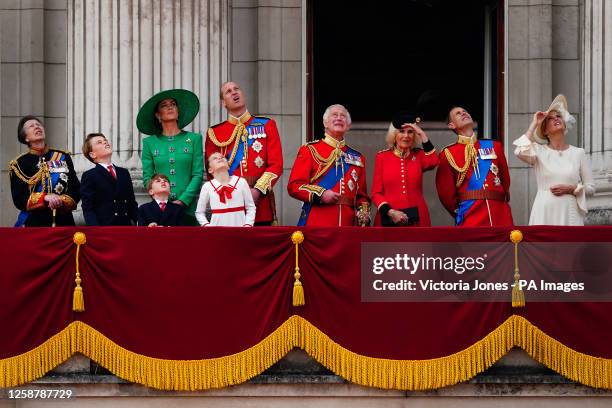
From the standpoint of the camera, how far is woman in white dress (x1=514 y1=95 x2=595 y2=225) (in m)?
12.8

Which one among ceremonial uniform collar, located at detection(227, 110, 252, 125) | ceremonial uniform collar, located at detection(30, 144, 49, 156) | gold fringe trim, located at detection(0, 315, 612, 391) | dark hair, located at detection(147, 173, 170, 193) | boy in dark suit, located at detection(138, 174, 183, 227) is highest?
ceremonial uniform collar, located at detection(227, 110, 252, 125)

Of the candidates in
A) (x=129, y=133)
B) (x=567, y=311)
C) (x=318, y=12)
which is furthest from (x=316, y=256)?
(x=318, y=12)

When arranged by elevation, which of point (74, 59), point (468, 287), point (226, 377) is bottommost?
point (226, 377)

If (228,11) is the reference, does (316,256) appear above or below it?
below

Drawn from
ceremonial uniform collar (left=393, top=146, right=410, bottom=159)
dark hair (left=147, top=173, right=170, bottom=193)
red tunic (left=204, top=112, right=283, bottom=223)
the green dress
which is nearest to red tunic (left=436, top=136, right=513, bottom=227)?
ceremonial uniform collar (left=393, top=146, right=410, bottom=159)

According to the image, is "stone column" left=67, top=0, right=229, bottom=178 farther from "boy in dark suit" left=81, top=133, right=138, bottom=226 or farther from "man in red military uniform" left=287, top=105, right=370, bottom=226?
"man in red military uniform" left=287, top=105, right=370, bottom=226

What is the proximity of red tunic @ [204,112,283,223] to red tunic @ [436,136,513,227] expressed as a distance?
1.50 metres

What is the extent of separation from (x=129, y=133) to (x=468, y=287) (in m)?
4.60

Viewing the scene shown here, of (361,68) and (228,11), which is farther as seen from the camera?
(361,68)

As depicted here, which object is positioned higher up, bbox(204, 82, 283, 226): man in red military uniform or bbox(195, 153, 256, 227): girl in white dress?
bbox(204, 82, 283, 226): man in red military uniform

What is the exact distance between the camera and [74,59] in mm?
14984

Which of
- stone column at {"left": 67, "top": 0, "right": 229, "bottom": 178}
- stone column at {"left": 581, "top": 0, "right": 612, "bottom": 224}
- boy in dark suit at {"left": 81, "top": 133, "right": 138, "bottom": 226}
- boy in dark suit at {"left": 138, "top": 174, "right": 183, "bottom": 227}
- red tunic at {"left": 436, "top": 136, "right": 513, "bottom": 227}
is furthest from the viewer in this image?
stone column at {"left": 67, "top": 0, "right": 229, "bottom": 178}

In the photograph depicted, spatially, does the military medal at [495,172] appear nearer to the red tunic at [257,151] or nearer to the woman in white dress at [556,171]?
the woman in white dress at [556,171]

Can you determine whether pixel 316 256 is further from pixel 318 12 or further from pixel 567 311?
pixel 318 12
